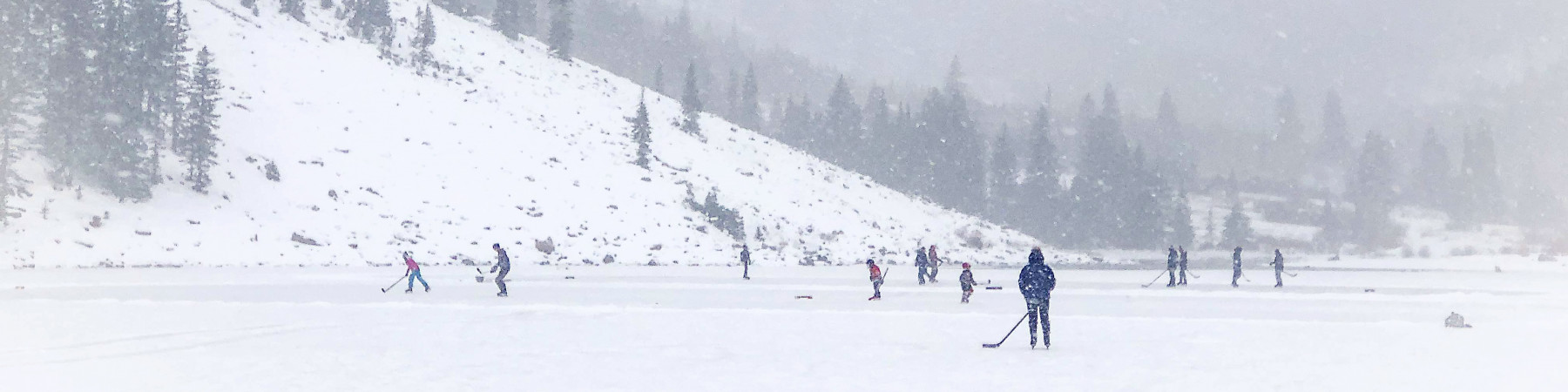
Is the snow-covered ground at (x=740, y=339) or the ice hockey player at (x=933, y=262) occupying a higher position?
the ice hockey player at (x=933, y=262)

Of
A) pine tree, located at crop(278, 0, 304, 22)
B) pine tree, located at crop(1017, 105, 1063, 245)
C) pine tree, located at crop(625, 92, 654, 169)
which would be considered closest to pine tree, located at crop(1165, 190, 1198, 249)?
pine tree, located at crop(1017, 105, 1063, 245)

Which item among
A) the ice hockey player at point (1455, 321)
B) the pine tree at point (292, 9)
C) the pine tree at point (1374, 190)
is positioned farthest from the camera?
the pine tree at point (1374, 190)

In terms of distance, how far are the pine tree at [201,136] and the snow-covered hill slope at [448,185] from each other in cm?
68

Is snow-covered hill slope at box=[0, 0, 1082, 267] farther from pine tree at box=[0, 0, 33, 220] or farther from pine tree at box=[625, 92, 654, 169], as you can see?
pine tree at box=[0, 0, 33, 220]

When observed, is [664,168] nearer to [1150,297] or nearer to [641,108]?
[641,108]

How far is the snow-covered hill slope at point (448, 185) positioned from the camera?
123 ft

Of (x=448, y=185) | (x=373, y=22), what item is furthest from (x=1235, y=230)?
(x=373, y=22)

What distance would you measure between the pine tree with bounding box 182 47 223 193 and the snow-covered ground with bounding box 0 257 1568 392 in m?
14.2

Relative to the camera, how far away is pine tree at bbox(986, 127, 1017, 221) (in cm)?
8931

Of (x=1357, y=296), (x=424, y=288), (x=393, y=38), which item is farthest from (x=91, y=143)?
(x=1357, y=296)

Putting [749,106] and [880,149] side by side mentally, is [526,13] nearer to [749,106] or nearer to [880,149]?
[749,106]

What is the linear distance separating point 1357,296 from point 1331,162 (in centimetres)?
17071

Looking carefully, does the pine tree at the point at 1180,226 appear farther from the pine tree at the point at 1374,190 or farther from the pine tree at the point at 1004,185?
the pine tree at the point at 1374,190

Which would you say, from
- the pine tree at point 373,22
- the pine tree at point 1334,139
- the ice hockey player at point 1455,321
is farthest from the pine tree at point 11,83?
the pine tree at point 1334,139
